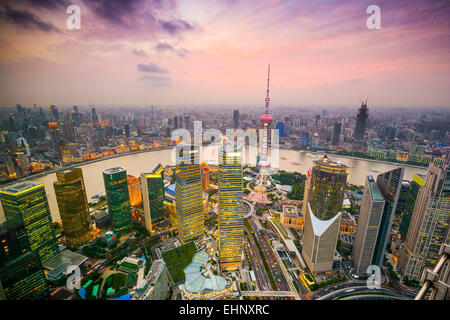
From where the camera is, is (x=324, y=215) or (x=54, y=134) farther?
(x=54, y=134)

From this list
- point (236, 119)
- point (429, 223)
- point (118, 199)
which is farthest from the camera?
point (236, 119)

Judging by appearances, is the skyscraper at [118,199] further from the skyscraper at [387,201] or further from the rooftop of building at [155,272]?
the skyscraper at [387,201]

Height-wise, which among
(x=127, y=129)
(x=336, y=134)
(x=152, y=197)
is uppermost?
(x=127, y=129)

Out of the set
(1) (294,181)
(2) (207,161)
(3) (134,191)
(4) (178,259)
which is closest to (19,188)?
(3) (134,191)

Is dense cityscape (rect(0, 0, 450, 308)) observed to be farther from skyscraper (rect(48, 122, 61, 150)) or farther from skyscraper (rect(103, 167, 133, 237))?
skyscraper (rect(48, 122, 61, 150))

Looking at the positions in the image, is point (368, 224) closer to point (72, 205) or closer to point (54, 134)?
point (72, 205)
